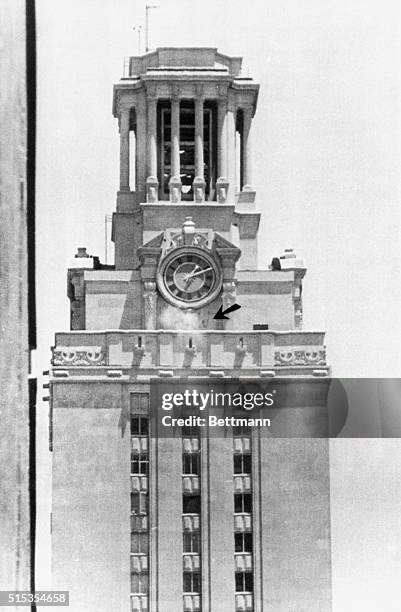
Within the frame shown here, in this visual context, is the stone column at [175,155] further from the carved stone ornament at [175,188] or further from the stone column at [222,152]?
the stone column at [222,152]

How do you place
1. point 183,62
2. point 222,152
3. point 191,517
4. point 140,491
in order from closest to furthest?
point 191,517 < point 140,491 < point 183,62 < point 222,152

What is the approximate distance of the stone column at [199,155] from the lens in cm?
8444

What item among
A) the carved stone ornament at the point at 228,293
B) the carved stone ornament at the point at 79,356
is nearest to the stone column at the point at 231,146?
the carved stone ornament at the point at 228,293

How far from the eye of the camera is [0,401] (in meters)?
75.8

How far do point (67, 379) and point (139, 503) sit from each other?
16.4 feet

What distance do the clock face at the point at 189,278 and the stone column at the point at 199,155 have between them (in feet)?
8.06

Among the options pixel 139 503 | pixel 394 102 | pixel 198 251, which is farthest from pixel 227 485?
pixel 394 102

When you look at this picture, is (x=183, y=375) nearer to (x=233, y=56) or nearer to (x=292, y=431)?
(x=292, y=431)

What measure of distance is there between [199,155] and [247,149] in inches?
72.9

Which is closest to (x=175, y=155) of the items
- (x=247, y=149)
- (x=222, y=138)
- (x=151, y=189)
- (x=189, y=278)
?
(x=151, y=189)

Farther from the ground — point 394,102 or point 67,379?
point 394,102

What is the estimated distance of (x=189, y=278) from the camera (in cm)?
8350

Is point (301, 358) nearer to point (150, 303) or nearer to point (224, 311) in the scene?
point (224, 311)

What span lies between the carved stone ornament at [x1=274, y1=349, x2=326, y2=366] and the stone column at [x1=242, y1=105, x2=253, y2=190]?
6.92 meters
